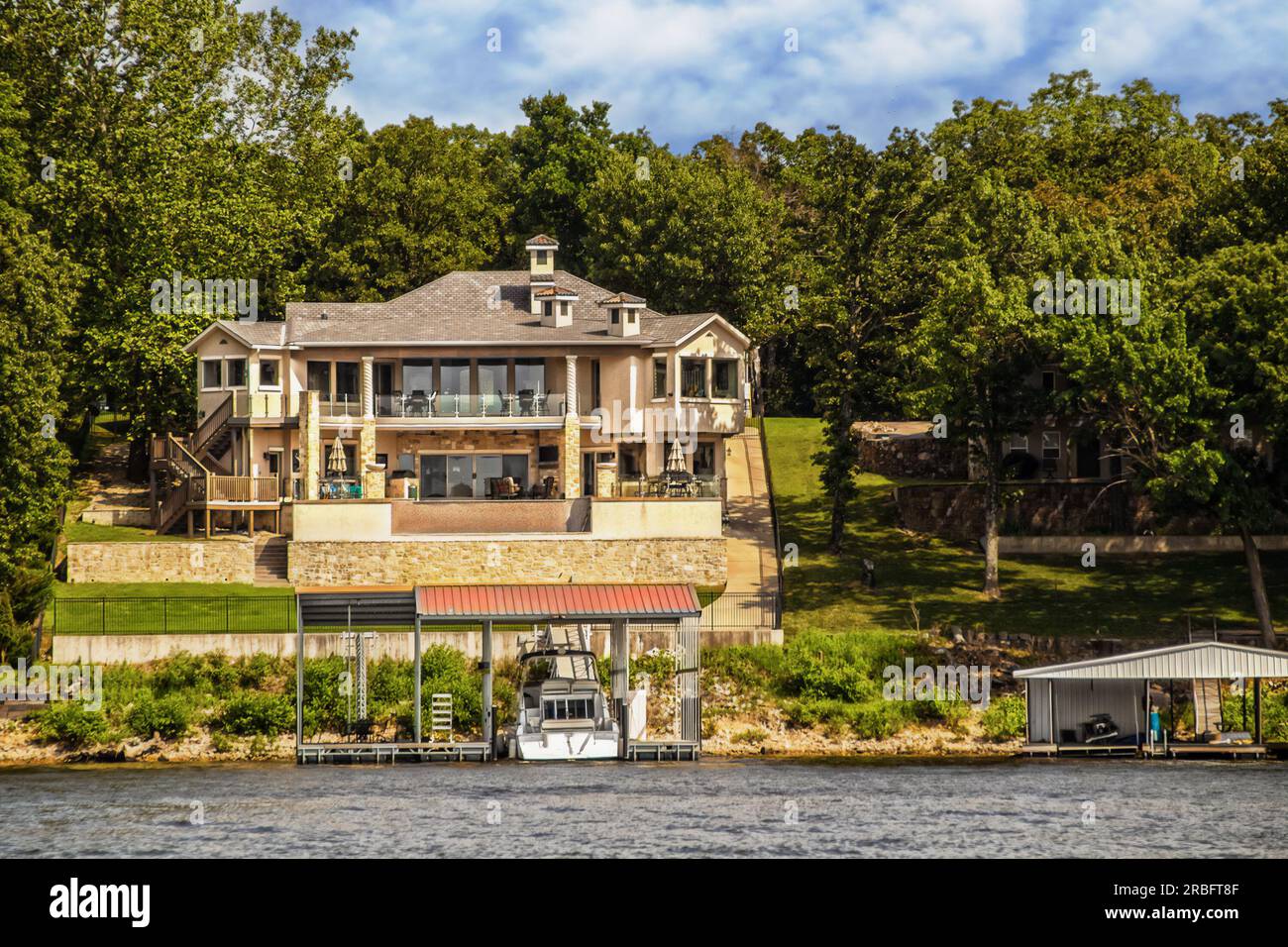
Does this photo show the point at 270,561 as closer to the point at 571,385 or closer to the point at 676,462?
the point at 571,385

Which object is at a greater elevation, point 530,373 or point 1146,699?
point 530,373

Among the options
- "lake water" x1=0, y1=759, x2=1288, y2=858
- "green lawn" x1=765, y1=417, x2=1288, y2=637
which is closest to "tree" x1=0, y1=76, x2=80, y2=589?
"lake water" x1=0, y1=759, x2=1288, y2=858

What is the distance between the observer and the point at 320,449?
68375 millimetres

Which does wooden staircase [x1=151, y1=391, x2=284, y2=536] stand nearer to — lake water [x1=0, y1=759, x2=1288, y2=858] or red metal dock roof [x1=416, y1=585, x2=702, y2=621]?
red metal dock roof [x1=416, y1=585, x2=702, y2=621]

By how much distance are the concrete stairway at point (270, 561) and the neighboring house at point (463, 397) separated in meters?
3.58

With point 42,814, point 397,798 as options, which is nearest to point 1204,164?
point 397,798

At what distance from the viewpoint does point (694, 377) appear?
72812mm

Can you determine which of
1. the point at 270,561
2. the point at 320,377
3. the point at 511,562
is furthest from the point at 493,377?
the point at 270,561

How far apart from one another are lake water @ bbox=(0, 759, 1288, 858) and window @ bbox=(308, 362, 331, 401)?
78.2 ft

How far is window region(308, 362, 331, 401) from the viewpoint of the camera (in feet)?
232

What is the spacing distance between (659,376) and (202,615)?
2309 cm

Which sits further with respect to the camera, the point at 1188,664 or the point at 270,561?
the point at 270,561
